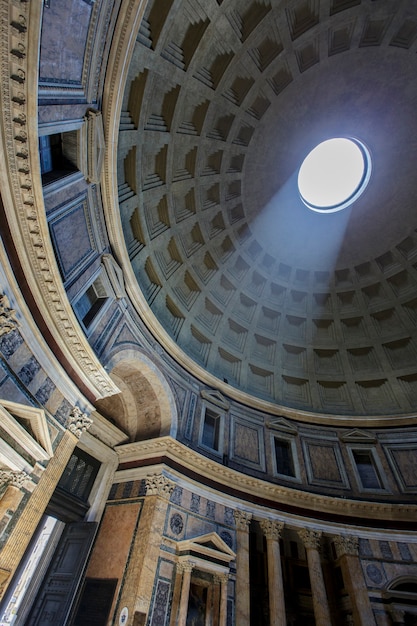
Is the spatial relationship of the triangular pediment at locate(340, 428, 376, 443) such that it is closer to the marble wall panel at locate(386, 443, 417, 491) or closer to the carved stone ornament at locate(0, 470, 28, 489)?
the marble wall panel at locate(386, 443, 417, 491)

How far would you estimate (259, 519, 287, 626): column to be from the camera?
1071 cm

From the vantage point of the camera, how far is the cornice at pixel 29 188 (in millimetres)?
5461

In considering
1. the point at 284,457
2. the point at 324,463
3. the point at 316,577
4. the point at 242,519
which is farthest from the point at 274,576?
the point at 324,463

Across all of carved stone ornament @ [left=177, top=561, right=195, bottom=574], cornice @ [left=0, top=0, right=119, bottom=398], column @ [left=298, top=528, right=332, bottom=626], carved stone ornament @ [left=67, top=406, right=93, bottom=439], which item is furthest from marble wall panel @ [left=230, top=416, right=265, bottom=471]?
cornice @ [left=0, top=0, right=119, bottom=398]

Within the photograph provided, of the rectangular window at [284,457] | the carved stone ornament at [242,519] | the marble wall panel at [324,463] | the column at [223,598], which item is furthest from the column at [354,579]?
the column at [223,598]

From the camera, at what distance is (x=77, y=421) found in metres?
8.70

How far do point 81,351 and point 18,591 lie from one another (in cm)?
1166

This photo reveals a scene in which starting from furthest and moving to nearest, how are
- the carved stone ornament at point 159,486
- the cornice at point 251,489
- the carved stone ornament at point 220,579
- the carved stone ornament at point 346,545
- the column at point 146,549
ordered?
the carved stone ornament at point 346,545 → the cornice at point 251,489 → the carved stone ornament at point 159,486 → the carved stone ornament at point 220,579 → the column at point 146,549

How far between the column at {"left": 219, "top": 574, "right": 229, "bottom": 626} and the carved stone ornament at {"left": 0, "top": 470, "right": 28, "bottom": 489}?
7470 millimetres

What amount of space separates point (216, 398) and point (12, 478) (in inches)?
387

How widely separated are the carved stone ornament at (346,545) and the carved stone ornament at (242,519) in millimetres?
3798

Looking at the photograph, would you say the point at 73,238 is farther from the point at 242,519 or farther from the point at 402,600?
the point at 402,600

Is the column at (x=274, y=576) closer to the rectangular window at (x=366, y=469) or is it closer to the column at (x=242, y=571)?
the column at (x=242, y=571)

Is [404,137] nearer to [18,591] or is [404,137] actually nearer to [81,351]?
[81,351]
